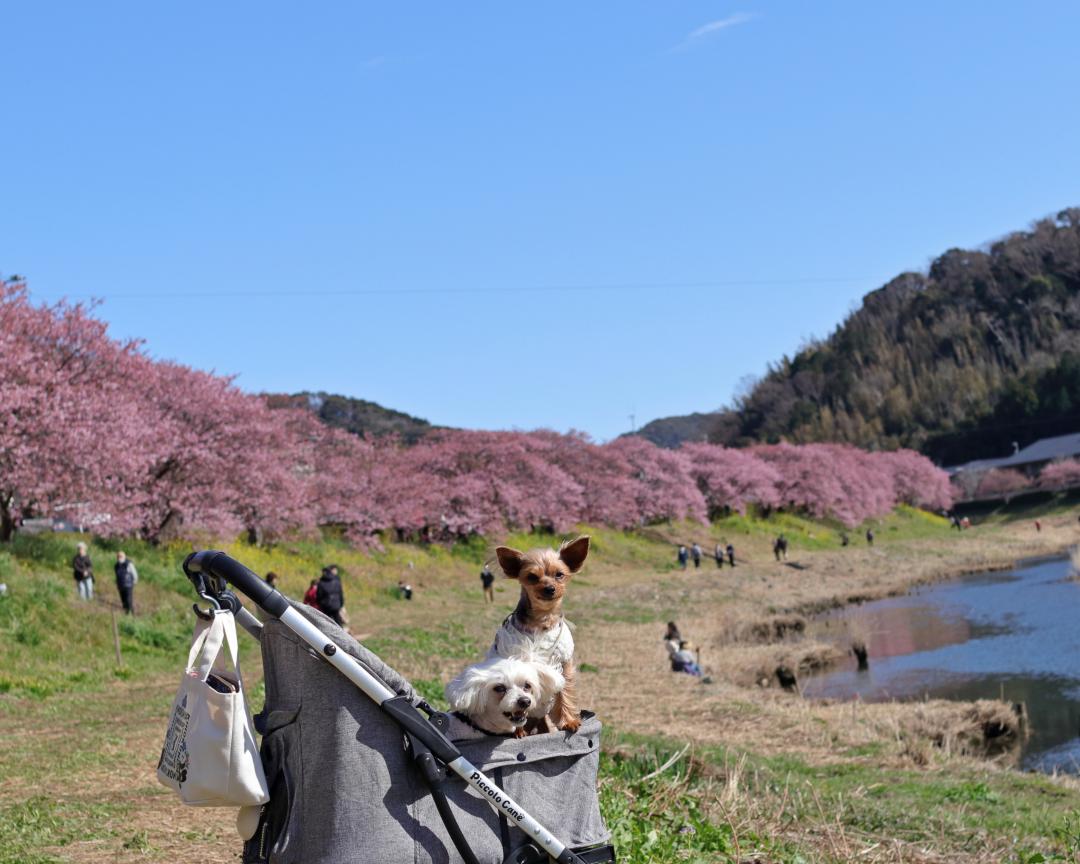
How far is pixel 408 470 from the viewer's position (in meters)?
37.3

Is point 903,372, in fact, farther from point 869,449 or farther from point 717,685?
point 717,685

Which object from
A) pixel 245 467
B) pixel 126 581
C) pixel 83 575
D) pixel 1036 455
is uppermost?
pixel 245 467

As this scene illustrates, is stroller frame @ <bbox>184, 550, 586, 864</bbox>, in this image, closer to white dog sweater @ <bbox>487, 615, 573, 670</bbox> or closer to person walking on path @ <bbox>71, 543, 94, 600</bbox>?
white dog sweater @ <bbox>487, 615, 573, 670</bbox>

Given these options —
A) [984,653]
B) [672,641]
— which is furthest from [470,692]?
[984,653]

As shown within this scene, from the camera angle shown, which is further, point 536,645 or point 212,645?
point 536,645

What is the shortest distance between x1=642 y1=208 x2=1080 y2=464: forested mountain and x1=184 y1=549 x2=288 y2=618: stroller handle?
93.5 meters

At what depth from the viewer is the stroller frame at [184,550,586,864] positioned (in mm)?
3121

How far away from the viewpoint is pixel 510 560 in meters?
3.73

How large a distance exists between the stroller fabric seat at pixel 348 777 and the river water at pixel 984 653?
31.8ft

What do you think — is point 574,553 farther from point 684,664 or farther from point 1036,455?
point 1036,455

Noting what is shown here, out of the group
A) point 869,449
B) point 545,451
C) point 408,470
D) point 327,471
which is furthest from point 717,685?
point 869,449

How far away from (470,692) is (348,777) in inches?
18.0

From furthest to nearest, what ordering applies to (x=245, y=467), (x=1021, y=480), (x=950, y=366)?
(x=950, y=366)
(x=1021, y=480)
(x=245, y=467)

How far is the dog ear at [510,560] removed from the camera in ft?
12.1
